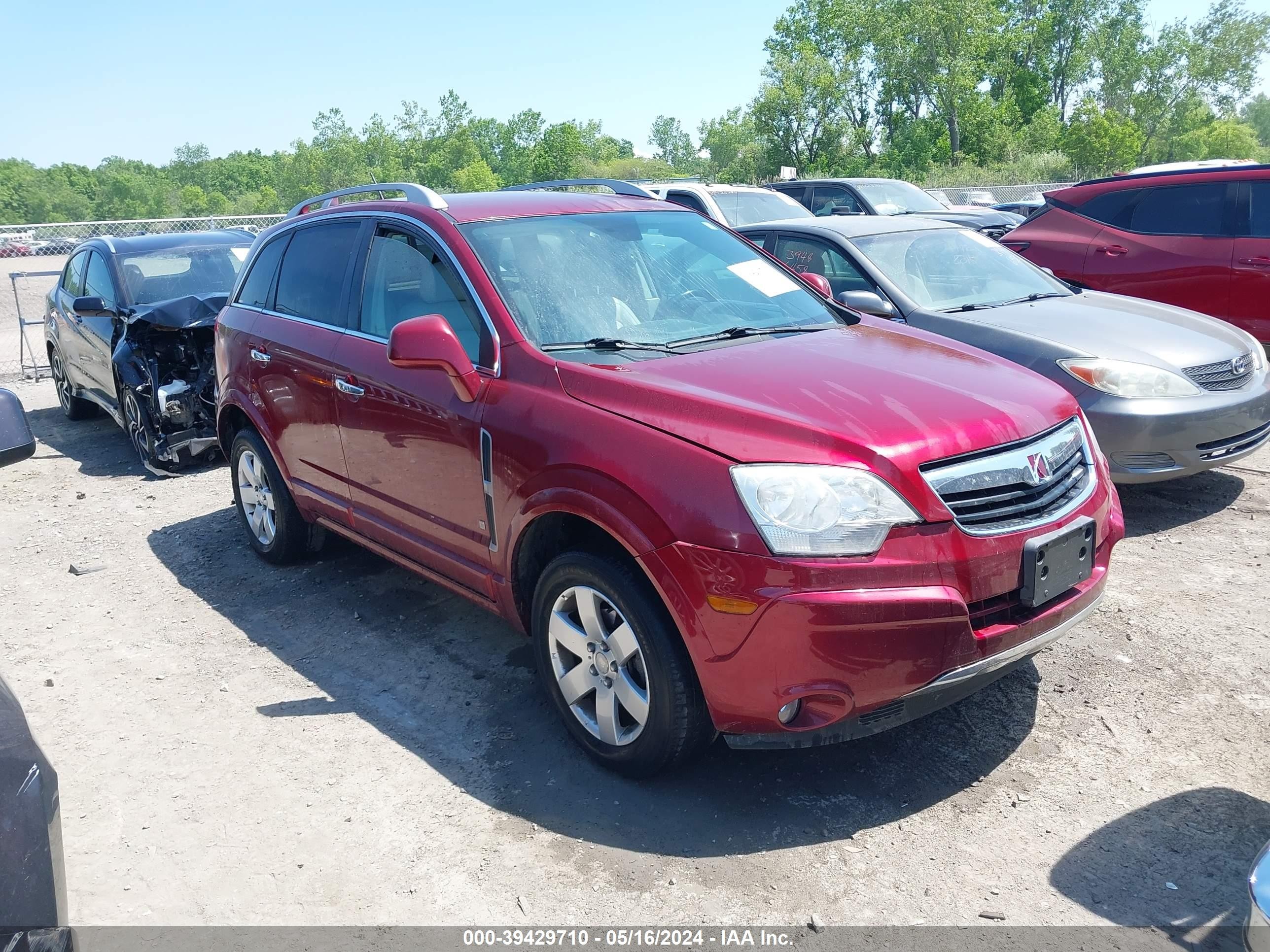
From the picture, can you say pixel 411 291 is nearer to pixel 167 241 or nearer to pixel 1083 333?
pixel 1083 333

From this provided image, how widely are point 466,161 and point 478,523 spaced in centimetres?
9882

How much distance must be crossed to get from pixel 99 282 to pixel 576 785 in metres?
7.43

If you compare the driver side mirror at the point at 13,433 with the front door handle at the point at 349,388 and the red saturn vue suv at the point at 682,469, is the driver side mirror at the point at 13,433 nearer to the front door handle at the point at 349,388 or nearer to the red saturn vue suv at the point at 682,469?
the red saturn vue suv at the point at 682,469

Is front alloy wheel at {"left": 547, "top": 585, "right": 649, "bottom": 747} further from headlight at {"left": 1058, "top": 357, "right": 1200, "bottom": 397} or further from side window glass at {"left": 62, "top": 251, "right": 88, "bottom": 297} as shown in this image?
side window glass at {"left": 62, "top": 251, "right": 88, "bottom": 297}

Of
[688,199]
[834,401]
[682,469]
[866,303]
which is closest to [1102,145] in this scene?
[688,199]

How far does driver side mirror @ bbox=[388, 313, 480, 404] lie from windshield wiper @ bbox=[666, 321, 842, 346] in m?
0.77

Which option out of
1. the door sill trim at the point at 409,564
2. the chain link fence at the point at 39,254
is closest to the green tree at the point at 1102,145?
the chain link fence at the point at 39,254

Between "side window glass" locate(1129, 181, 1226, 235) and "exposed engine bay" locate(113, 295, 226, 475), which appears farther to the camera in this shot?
"side window glass" locate(1129, 181, 1226, 235)

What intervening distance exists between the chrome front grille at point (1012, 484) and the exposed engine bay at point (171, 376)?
629 centimetres

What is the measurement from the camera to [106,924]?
2.86m

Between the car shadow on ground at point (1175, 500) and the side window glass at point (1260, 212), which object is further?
the side window glass at point (1260, 212)

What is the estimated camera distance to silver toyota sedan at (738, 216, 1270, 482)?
5.29m

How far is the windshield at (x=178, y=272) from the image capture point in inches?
328

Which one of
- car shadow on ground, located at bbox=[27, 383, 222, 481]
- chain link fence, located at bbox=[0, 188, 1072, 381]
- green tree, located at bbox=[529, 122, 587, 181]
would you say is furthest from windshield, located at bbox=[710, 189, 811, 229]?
green tree, located at bbox=[529, 122, 587, 181]
